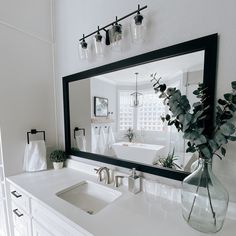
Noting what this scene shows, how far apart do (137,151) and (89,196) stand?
0.55 m

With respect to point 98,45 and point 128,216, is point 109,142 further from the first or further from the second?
point 98,45

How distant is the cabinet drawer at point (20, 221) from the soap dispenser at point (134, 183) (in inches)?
32.3

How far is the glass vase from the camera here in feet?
2.21

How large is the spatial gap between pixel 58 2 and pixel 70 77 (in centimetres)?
84

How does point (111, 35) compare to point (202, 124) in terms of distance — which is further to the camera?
point (111, 35)

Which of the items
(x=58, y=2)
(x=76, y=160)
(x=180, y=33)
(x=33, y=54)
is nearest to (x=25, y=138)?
(x=76, y=160)

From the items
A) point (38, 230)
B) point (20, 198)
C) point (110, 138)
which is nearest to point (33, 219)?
point (38, 230)

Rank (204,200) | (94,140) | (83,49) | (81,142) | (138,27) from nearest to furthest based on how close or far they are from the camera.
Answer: (204,200) → (138,27) → (83,49) → (94,140) → (81,142)

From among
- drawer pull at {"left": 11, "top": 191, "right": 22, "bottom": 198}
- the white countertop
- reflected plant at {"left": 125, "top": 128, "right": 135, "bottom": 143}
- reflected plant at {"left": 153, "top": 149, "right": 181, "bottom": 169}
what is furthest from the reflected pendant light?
drawer pull at {"left": 11, "top": 191, "right": 22, "bottom": 198}

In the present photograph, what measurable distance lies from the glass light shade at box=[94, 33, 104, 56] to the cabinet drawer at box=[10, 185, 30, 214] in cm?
126

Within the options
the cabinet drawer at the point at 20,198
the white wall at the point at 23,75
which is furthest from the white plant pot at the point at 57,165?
the cabinet drawer at the point at 20,198

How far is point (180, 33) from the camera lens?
0.87m

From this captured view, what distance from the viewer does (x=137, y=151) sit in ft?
3.76

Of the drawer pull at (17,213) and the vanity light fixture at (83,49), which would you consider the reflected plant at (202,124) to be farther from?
the drawer pull at (17,213)
